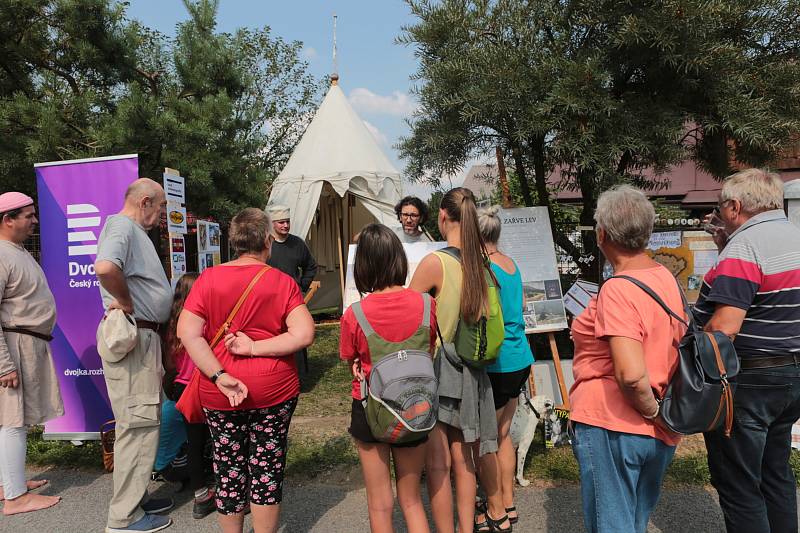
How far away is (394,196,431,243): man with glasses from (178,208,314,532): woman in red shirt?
201 cm

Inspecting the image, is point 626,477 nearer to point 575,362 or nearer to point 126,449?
point 575,362

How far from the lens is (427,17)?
4.17 m

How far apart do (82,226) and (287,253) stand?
1.95 meters

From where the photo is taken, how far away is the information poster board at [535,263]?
441 centimetres

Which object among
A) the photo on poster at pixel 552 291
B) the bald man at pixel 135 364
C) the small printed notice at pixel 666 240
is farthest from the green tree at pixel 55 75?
the small printed notice at pixel 666 240

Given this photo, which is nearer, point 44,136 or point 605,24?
point 605,24

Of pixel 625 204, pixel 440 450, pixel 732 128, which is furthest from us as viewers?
pixel 732 128

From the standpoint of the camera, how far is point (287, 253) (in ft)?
18.0

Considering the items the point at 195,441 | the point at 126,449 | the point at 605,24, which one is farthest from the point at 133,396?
the point at 605,24

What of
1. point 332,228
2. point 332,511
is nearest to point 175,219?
point 332,511

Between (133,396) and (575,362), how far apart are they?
235 cm

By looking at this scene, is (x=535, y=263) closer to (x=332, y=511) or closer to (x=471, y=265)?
(x=471, y=265)

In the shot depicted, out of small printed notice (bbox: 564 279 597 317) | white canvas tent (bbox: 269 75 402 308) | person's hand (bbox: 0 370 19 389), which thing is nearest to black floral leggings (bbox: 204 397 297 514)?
person's hand (bbox: 0 370 19 389)

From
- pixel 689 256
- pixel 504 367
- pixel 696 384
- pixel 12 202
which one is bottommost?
pixel 504 367
